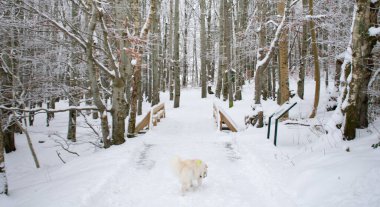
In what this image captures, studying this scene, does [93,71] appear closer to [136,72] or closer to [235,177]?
[136,72]

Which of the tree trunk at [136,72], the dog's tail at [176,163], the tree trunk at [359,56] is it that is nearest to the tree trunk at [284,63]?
the tree trunk at [136,72]

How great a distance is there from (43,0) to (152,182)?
7.35 metres

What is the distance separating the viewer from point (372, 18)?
272 inches

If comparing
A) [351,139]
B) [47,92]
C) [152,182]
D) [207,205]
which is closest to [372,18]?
[351,139]

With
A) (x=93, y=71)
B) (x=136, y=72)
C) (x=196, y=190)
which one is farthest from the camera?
(x=136, y=72)

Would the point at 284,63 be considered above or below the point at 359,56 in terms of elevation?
above

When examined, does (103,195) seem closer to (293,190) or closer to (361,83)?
(293,190)

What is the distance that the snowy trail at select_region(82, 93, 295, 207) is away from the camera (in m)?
5.64

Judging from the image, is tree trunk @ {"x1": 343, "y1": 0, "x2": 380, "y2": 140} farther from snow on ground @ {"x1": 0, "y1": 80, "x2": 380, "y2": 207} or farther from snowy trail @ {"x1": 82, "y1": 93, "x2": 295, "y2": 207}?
snowy trail @ {"x1": 82, "y1": 93, "x2": 295, "y2": 207}

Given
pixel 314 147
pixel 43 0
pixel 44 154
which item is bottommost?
pixel 44 154

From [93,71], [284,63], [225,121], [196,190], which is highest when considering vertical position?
[284,63]

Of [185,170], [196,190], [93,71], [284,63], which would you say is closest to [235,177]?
[196,190]

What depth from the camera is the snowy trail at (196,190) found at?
564 centimetres

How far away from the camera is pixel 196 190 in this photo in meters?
6.18
